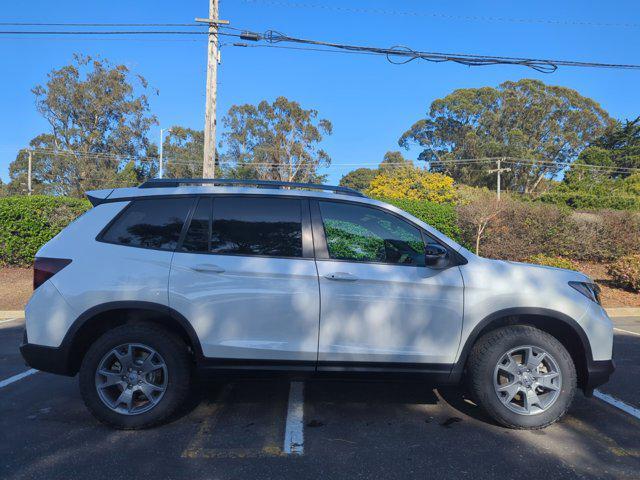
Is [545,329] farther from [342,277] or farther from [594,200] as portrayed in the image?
[594,200]

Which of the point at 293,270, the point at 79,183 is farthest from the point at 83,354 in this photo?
the point at 79,183

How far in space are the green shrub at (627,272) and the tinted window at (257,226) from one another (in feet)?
34.7

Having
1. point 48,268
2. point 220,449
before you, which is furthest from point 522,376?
point 48,268

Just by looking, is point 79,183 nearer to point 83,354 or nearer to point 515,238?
point 515,238

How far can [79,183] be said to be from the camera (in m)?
40.5

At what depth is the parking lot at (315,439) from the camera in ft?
9.72

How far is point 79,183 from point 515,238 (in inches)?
1535

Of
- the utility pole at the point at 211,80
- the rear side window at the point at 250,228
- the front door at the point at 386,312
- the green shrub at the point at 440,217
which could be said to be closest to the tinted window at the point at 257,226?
the rear side window at the point at 250,228

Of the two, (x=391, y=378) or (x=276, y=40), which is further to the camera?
(x=276, y=40)

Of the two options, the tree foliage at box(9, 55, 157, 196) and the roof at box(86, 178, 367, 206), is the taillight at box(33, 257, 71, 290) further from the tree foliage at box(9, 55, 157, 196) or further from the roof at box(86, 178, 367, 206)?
the tree foliage at box(9, 55, 157, 196)

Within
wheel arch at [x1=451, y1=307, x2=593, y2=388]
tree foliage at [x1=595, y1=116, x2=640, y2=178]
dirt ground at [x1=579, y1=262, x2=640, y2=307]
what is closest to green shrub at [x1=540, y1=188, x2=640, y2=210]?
tree foliage at [x1=595, y1=116, x2=640, y2=178]

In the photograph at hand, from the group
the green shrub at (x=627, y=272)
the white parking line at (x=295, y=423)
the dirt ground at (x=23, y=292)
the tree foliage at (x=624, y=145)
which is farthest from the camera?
the tree foliage at (x=624, y=145)

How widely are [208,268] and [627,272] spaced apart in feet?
36.9

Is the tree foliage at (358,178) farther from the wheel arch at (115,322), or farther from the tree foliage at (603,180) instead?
the wheel arch at (115,322)
